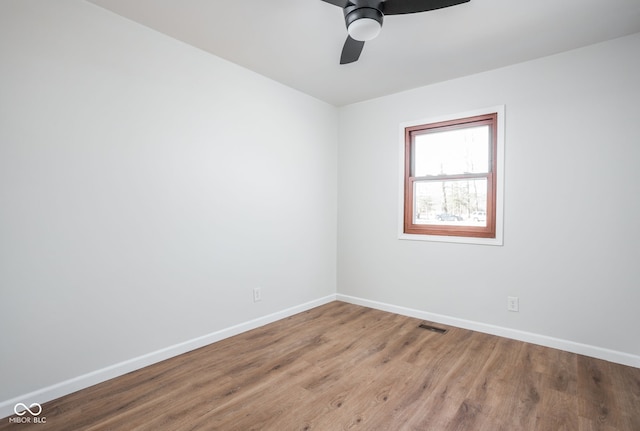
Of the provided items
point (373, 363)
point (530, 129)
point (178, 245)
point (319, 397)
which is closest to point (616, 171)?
point (530, 129)

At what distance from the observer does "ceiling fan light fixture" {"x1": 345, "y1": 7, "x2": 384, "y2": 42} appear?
178 cm

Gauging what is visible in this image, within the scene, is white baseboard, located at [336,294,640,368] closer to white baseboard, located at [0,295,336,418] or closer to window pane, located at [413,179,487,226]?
window pane, located at [413,179,487,226]

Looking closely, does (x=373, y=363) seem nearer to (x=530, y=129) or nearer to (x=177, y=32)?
(x=530, y=129)

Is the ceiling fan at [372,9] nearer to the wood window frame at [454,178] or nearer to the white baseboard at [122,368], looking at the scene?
the wood window frame at [454,178]

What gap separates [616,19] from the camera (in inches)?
87.9

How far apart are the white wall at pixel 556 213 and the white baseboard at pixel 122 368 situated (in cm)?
184

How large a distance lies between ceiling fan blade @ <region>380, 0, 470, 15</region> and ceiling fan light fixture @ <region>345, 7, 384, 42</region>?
0.06m

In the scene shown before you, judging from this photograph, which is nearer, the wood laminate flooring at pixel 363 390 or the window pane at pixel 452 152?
the wood laminate flooring at pixel 363 390

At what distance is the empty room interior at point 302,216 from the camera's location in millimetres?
1913

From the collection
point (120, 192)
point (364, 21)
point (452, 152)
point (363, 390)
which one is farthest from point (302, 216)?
point (364, 21)

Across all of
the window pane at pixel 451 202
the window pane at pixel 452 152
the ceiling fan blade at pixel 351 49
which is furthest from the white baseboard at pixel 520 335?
the ceiling fan blade at pixel 351 49

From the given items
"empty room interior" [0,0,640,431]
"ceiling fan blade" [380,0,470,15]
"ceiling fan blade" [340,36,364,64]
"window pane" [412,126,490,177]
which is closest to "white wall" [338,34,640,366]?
"empty room interior" [0,0,640,431]

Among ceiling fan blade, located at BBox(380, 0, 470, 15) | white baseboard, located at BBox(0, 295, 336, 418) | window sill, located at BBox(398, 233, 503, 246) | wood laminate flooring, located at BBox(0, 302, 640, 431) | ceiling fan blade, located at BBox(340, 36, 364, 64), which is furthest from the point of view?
window sill, located at BBox(398, 233, 503, 246)

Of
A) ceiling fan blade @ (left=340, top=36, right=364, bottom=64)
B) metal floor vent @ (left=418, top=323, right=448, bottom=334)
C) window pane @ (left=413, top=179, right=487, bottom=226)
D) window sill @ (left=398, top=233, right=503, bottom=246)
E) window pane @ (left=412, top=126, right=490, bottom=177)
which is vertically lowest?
metal floor vent @ (left=418, top=323, right=448, bottom=334)
